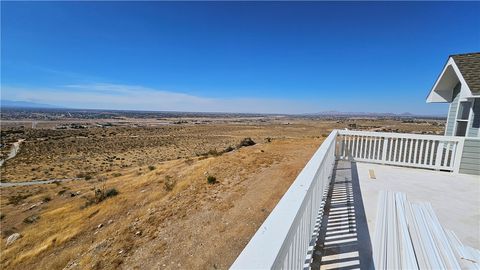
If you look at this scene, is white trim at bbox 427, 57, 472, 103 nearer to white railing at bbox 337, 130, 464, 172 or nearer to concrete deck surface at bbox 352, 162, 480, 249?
white railing at bbox 337, 130, 464, 172

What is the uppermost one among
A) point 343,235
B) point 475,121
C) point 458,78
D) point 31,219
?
point 458,78

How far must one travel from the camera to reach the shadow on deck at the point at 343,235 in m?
2.16

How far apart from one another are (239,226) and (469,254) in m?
2.80

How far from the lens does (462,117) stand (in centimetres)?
661

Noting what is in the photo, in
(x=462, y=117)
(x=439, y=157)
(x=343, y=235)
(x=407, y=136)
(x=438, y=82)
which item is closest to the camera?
(x=343, y=235)

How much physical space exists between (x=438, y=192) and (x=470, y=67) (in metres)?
4.36

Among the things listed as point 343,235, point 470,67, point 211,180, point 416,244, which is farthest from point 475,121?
point 211,180

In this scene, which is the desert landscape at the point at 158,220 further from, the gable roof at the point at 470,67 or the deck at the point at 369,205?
the gable roof at the point at 470,67

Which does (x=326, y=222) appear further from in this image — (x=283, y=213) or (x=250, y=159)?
(x=250, y=159)

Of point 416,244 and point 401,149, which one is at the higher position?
point 401,149

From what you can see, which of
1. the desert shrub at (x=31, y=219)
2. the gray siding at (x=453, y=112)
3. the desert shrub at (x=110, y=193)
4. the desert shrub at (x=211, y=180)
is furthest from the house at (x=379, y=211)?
the desert shrub at (x=31, y=219)

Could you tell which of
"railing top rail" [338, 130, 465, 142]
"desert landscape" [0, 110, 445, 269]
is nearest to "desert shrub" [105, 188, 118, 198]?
"desert landscape" [0, 110, 445, 269]

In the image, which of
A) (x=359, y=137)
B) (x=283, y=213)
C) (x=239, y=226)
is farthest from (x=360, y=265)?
(x=359, y=137)

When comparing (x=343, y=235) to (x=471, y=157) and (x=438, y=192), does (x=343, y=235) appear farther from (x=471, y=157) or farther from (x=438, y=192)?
(x=471, y=157)
